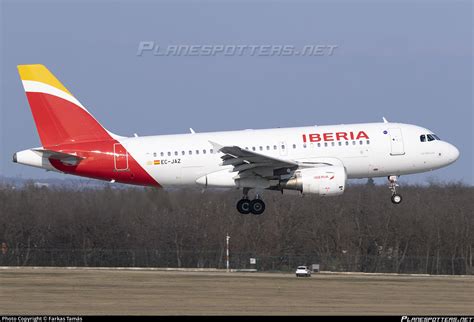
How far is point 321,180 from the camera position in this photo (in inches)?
2174

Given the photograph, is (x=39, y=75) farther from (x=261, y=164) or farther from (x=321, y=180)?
(x=321, y=180)

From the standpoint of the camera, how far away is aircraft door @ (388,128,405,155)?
5653 centimetres

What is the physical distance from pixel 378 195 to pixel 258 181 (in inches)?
1918

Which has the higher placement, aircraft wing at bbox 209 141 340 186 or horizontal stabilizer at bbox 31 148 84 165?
horizontal stabilizer at bbox 31 148 84 165

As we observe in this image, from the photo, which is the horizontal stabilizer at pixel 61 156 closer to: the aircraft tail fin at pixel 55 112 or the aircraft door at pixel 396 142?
the aircraft tail fin at pixel 55 112

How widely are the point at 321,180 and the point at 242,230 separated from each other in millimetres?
45340

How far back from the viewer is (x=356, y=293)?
186ft

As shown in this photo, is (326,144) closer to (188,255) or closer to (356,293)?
(356,293)

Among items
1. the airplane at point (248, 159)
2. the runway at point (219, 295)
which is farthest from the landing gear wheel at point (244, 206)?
the runway at point (219, 295)

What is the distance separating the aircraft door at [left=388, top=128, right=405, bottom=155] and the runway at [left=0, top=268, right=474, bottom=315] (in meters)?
7.04

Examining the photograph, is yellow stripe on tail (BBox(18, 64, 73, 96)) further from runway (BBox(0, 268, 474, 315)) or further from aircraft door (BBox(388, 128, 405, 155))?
aircraft door (BBox(388, 128, 405, 155))

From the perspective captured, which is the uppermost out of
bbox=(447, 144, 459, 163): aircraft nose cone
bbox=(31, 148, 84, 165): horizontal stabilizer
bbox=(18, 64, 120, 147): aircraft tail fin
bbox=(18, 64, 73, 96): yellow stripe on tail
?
bbox=(18, 64, 73, 96): yellow stripe on tail

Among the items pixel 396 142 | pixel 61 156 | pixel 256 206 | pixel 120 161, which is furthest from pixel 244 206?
pixel 61 156

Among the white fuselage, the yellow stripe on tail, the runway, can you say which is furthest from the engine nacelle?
the yellow stripe on tail
